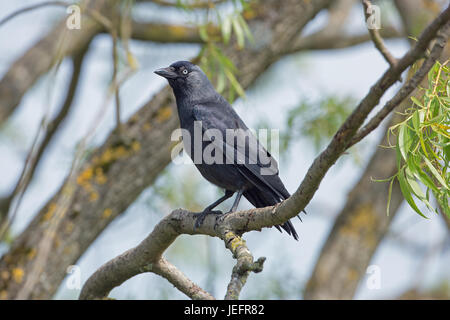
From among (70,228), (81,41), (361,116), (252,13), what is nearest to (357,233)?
(252,13)

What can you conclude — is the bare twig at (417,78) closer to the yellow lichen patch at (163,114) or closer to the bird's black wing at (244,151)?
the bird's black wing at (244,151)

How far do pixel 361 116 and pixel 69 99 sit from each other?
4902 millimetres

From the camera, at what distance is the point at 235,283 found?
93.9 inches

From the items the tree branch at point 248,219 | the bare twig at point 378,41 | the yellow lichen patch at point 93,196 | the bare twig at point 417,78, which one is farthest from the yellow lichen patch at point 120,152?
the bare twig at point 417,78

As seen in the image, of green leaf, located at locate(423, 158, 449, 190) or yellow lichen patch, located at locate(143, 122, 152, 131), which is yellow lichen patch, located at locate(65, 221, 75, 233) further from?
green leaf, located at locate(423, 158, 449, 190)

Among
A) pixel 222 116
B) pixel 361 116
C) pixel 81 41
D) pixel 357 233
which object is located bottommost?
pixel 357 233

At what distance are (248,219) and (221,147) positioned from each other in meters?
1.32

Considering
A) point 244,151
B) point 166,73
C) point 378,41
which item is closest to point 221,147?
point 244,151

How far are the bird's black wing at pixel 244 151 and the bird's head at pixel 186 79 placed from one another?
0.19m

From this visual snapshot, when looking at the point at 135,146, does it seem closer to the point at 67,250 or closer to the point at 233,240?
the point at 67,250

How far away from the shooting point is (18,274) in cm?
463
